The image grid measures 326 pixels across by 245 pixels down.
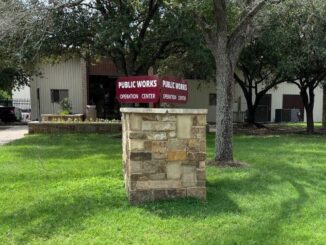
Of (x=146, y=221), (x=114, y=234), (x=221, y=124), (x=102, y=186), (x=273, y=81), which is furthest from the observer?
(x=273, y=81)

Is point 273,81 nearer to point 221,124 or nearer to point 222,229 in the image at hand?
point 221,124

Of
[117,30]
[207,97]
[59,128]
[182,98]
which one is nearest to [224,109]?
[182,98]

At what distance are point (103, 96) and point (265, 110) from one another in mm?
11312

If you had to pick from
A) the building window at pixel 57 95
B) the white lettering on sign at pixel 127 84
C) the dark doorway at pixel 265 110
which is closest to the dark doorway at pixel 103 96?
the building window at pixel 57 95

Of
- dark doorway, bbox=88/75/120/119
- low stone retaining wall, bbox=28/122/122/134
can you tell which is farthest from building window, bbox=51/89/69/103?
low stone retaining wall, bbox=28/122/122/134

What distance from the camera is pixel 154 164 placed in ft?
19.6

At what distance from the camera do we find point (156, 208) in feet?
19.0

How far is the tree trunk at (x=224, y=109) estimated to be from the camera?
29.8ft

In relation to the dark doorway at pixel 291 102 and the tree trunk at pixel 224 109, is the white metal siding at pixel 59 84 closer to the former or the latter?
the dark doorway at pixel 291 102

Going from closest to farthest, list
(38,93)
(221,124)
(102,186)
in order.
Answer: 1. (102,186)
2. (221,124)
3. (38,93)

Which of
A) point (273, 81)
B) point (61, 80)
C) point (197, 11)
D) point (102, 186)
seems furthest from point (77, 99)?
point (102, 186)

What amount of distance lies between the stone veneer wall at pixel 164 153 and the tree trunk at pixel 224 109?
2.99 m

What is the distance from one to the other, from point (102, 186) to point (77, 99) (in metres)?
23.5

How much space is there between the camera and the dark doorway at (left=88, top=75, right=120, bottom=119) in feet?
98.2
